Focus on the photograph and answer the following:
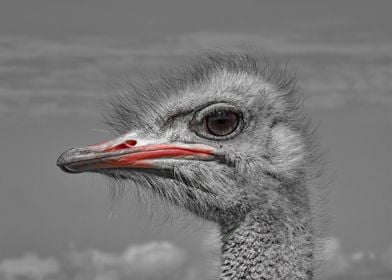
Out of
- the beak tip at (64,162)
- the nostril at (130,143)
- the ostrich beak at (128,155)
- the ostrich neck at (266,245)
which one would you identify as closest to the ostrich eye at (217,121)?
the ostrich beak at (128,155)

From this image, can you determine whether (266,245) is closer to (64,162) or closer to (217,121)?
(217,121)

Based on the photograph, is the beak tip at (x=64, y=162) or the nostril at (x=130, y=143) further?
the nostril at (x=130, y=143)

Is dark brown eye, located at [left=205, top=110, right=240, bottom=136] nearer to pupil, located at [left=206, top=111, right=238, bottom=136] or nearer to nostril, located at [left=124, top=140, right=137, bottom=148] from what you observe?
pupil, located at [left=206, top=111, right=238, bottom=136]

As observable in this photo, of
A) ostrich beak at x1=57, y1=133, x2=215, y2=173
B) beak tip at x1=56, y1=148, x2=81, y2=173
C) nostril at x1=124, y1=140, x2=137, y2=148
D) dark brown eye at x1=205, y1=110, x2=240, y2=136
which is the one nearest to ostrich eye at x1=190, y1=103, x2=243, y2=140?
dark brown eye at x1=205, y1=110, x2=240, y2=136

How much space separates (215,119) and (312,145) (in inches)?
29.3

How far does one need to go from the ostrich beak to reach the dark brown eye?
113 mm

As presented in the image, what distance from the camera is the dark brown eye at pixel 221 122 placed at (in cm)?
582

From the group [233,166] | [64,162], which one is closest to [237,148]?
[233,166]

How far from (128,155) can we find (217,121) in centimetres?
56

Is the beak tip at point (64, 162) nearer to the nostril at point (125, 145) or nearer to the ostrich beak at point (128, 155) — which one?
the ostrich beak at point (128, 155)

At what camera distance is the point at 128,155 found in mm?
5727

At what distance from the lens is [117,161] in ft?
18.6

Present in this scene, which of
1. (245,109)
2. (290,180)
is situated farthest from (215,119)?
(290,180)

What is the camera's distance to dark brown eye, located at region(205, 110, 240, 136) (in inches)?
229
